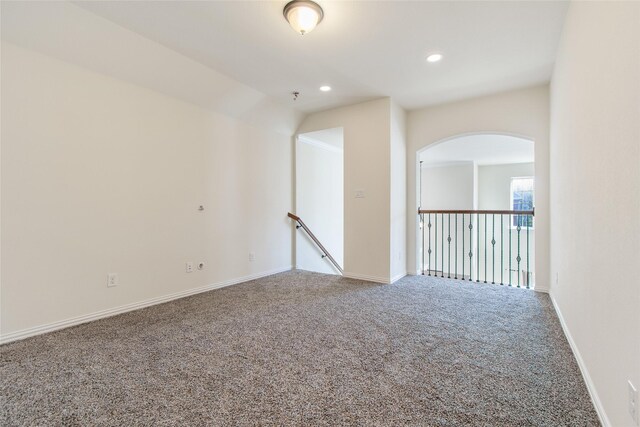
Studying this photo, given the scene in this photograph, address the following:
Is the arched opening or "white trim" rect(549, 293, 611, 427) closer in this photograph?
"white trim" rect(549, 293, 611, 427)

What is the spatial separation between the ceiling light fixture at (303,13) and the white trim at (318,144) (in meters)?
2.68

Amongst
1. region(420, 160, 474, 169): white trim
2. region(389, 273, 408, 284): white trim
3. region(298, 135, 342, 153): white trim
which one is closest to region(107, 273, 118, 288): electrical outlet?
region(389, 273, 408, 284): white trim

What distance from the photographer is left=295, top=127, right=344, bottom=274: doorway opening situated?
195 inches

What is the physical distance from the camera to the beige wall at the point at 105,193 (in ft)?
7.30

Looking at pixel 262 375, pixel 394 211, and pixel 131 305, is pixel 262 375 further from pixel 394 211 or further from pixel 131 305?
pixel 394 211

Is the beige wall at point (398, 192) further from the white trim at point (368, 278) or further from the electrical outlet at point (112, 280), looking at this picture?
the electrical outlet at point (112, 280)

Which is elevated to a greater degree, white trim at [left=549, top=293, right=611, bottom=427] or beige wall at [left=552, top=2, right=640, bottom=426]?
beige wall at [left=552, top=2, right=640, bottom=426]

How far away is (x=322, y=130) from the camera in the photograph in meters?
4.53

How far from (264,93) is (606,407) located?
3955 mm

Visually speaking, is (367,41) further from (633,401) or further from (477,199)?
(477,199)

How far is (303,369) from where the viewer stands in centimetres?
181

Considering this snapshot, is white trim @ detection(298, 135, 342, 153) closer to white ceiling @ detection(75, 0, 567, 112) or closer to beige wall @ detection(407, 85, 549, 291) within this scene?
white ceiling @ detection(75, 0, 567, 112)

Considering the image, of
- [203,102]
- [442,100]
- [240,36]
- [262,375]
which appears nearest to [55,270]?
[262,375]

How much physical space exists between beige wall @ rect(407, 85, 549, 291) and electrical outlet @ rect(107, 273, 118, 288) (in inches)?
142
